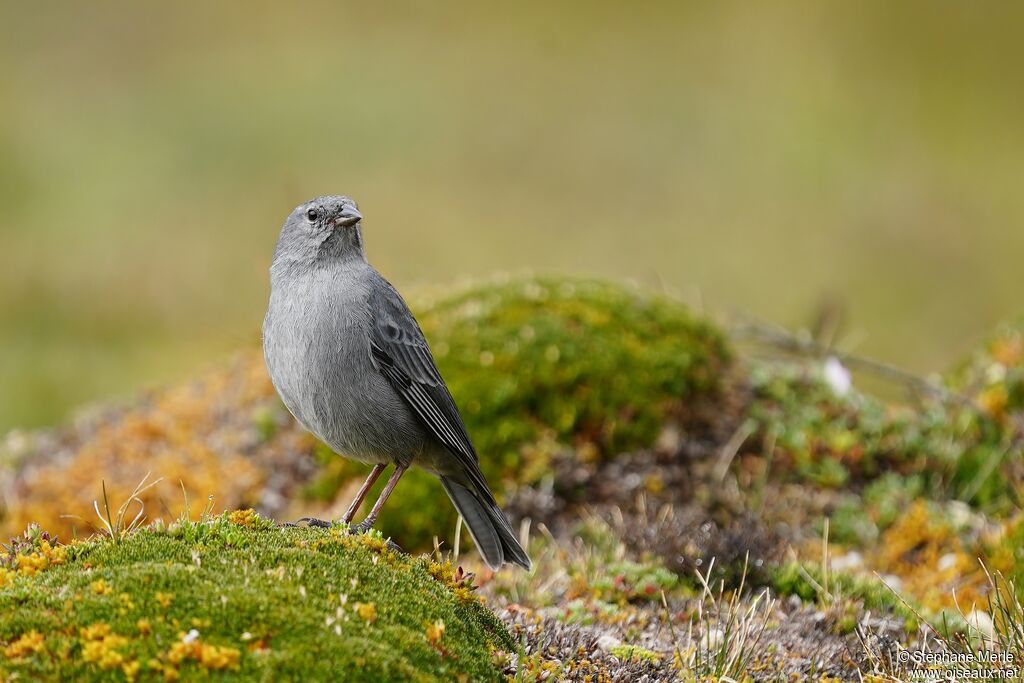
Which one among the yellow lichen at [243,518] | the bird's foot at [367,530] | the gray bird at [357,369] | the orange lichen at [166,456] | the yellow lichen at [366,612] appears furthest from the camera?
the orange lichen at [166,456]

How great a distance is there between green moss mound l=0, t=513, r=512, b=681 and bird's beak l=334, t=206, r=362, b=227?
2.14 m

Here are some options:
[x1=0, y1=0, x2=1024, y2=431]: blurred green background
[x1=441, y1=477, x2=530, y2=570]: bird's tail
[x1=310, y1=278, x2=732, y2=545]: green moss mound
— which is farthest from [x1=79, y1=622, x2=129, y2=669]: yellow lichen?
[x1=0, y1=0, x2=1024, y2=431]: blurred green background

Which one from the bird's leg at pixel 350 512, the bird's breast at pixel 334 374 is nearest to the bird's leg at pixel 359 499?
the bird's leg at pixel 350 512

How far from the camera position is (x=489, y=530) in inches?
279

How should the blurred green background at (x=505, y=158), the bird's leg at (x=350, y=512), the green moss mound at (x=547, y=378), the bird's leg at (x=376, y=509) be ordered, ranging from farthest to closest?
the blurred green background at (x=505, y=158)
the green moss mound at (x=547, y=378)
the bird's leg at (x=350, y=512)
the bird's leg at (x=376, y=509)

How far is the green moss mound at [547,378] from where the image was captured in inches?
397

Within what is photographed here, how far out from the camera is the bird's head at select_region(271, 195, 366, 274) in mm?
6902

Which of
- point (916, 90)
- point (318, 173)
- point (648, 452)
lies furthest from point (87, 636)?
point (916, 90)

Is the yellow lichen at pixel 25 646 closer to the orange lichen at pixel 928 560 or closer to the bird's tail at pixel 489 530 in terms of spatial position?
the bird's tail at pixel 489 530

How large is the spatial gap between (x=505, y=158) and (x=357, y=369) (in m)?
21.2

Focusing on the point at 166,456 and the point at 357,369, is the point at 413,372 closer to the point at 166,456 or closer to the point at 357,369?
the point at 357,369

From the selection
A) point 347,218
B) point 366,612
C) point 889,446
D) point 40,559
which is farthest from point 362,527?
point 889,446

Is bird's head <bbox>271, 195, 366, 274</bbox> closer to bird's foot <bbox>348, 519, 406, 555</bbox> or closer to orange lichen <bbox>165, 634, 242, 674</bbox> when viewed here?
bird's foot <bbox>348, 519, 406, 555</bbox>

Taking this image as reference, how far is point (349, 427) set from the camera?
254 inches
